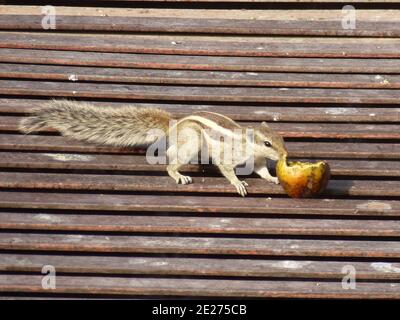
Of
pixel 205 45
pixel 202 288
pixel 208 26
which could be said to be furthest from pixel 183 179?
pixel 208 26

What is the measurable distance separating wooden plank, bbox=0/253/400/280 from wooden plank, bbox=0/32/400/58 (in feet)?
7.27

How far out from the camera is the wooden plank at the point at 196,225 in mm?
5340

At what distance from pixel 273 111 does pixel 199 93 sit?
1.81 ft

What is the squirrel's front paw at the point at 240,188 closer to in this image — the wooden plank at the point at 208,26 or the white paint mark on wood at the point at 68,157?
the white paint mark on wood at the point at 68,157

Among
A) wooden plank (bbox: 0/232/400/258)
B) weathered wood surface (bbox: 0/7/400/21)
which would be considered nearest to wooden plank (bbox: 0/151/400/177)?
wooden plank (bbox: 0/232/400/258)

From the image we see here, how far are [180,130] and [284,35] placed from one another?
156 cm

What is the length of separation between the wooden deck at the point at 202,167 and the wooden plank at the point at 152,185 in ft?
0.04

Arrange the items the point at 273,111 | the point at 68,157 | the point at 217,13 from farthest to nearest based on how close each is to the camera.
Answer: the point at 217,13 → the point at 273,111 → the point at 68,157

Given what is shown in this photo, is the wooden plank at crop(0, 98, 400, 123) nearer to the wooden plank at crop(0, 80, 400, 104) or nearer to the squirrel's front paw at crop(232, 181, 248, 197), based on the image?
the wooden plank at crop(0, 80, 400, 104)

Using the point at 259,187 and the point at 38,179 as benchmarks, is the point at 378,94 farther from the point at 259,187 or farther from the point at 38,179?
the point at 38,179

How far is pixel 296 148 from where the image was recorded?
19.9 ft

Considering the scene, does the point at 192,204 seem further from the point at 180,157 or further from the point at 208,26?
the point at 208,26

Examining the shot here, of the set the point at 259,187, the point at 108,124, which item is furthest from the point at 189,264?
the point at 108,124

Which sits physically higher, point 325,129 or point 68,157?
point 325,129
